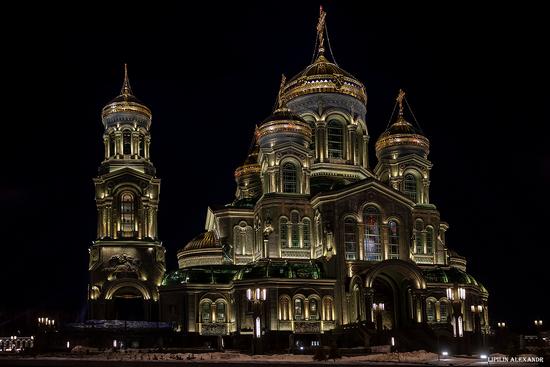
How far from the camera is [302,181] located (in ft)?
190

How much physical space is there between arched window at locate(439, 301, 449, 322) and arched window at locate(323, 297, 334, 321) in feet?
26.4

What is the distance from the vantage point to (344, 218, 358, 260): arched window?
2128 inches

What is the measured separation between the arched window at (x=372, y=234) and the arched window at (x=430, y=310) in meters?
4.58

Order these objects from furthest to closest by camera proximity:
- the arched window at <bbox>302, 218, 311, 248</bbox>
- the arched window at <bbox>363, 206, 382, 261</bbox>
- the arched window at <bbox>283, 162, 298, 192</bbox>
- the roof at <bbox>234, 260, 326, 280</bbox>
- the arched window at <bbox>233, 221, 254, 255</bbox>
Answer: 1. the arched window at <bbox>233, 221, 254, 255</bbox>
2. the arched window at <bbox>283, 162, 298, 192</bbox>
3. the arched window at <bbox>302, 218, 311, 248</bbox>
4. the arched window at <bbox>363, 206, 382, 261</bbox>
5. the roof at <bbox>234, 260, 326, 280</bbox>

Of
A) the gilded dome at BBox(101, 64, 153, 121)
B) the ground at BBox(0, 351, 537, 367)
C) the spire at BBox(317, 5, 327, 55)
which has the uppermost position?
the spire at BBox(317, 5, 327, 55)

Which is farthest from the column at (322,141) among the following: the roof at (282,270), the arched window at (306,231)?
the roof at (282,270)

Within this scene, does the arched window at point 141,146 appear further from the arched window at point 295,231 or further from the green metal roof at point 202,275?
the arched window at point 295,231

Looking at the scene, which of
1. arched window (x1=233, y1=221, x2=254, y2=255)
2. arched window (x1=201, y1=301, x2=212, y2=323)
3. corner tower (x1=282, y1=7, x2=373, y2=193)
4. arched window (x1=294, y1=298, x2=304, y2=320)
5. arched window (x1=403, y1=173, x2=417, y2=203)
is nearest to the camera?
arched window (x1=294, y1=298, x2=304, y2=320)

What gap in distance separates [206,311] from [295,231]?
8.15 meters

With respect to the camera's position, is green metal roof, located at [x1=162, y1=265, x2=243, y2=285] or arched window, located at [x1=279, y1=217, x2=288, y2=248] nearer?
green metal roof, located at [x1=162, y1=265, x2=243, y2=285]

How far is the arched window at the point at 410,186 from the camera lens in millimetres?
63125

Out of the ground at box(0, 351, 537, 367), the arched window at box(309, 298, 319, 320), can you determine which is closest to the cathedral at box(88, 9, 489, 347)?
the arched window at box(309, 298, 319, 320)

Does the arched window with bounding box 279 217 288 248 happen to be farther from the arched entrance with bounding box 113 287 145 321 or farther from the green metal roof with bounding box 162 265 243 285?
the arched entrance with bounding box 113 287 145 321

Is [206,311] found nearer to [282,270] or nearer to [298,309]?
[282,270]
